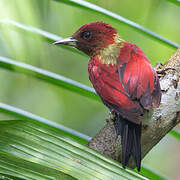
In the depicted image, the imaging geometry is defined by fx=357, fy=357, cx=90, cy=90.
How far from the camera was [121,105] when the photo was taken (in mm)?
1691

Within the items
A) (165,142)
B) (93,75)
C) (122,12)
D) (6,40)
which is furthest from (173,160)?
(6,40)

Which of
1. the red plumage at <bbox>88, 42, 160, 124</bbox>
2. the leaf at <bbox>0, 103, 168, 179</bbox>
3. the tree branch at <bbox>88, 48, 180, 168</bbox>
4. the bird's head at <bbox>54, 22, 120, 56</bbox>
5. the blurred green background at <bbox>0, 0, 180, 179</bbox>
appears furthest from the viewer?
the blurred green background at <bbox>0, 0, 180, 179</bbox>

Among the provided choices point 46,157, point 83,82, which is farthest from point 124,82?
point 83,82

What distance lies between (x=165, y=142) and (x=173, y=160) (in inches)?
13.4

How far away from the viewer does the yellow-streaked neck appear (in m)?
2.16

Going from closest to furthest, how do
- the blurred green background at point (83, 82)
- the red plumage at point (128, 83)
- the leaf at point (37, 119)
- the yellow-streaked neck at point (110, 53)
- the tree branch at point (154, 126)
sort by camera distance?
the leaf at point (37, 119), the tree branch at point (154, 126), the red plumage at point (128, 83), the yellow-streaked neck at point (110, 53), the blurred green background at point (83, 82)

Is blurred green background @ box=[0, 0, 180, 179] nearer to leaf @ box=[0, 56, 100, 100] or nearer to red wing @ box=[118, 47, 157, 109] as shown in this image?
red wing @ box=[118, 47, 157, 109]

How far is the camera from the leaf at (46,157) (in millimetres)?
729

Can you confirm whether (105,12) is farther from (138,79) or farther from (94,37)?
(94,37)

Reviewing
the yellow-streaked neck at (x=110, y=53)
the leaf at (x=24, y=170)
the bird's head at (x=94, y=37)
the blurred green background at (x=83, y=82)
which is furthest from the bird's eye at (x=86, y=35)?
the leaf at (x=24, y=170)

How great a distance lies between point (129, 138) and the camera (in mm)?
1546

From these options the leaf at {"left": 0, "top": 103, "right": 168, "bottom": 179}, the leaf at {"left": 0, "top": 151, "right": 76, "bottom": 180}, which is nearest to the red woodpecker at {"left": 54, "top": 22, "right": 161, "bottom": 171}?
the leaf at {"left": 0, "top": 103, "right": 168, "bottom": 179}

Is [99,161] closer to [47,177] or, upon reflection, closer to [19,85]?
[47,177]

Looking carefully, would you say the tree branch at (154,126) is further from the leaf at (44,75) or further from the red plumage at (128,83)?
the leaf at (44,75)
